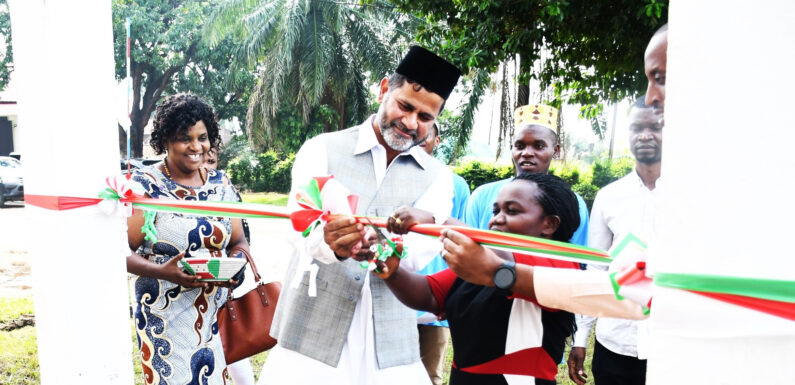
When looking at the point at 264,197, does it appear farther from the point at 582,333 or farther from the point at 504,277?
the point at 504,277

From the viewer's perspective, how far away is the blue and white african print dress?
294 cm

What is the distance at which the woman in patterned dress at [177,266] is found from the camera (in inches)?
115

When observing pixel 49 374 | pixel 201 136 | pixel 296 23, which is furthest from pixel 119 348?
pixel 296 23

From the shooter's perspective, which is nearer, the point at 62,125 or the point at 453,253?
the point at 453,253

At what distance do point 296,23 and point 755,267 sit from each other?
2153cm

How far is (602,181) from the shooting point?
16891 millimetres

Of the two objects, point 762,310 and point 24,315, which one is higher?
point 762,310

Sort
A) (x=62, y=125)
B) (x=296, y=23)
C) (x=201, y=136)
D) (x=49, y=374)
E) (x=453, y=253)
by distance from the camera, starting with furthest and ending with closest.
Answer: (x=296, y=23) → (x=201, y=136) → (x=49, y=374) → (x=62, y=125) → (x=453, y=253)

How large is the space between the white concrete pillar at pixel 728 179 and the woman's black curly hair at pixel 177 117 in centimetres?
285

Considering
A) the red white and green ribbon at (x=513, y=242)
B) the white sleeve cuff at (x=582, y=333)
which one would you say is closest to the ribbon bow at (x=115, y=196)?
the red white and green ribbon at (x=513, y=242)

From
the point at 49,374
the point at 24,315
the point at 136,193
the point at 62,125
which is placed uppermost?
the point at 62,125

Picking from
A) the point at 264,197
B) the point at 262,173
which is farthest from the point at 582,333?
the point at 262,173

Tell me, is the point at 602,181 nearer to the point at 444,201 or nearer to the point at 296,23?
the point at 296,23

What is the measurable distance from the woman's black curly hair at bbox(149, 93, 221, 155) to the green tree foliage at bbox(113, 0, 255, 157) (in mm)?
18902
